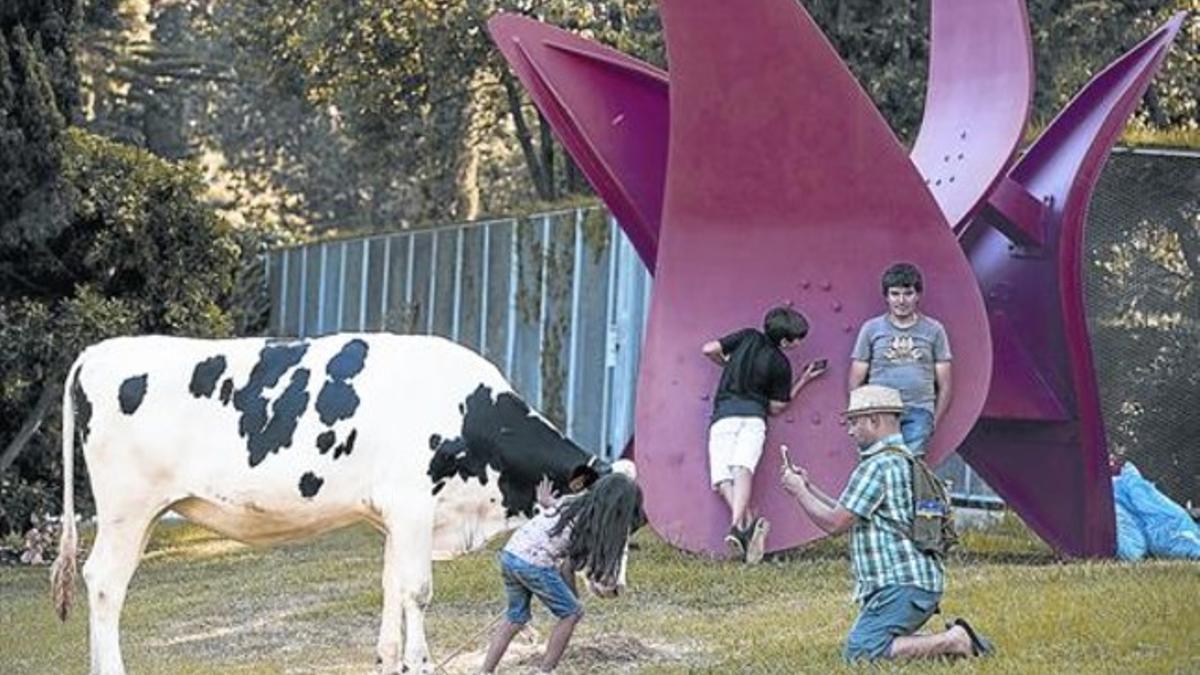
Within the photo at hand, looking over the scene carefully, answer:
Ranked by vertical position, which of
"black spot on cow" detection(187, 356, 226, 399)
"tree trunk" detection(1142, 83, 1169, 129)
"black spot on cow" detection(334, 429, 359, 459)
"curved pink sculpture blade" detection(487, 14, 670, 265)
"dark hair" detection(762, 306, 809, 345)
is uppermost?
"tree trunk" detection(1142, 83, 1169, 129)

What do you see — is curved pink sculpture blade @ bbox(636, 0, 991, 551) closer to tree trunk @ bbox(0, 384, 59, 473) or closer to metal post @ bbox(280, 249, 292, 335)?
tree trunk @ bbox(0, 384, 59, 473)

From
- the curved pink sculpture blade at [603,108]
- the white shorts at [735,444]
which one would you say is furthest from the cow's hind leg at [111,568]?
the curved pink sculpture blade at [603,108]

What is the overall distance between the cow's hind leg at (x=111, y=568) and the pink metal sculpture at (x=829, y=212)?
4.76 meters

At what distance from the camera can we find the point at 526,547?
999 cm

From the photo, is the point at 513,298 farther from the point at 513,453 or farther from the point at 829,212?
the point at 513,453

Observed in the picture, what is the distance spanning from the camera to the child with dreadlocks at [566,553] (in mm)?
9812

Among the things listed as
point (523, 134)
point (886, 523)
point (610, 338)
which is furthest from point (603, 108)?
point (523, 134)

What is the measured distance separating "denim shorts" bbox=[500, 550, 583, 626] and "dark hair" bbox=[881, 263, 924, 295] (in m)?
3.45

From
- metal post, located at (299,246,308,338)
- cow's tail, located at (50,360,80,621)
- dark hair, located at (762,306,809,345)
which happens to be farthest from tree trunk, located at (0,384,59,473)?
metal post, located at (299,246,308,338)

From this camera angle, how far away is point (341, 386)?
10500mm

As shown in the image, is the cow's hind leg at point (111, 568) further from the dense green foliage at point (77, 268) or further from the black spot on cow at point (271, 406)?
the dense green foliage at point (77, 268)

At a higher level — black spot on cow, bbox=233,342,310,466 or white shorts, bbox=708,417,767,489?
black spot on cow, bbox=233,342,310,466

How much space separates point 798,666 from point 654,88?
7.00 meters

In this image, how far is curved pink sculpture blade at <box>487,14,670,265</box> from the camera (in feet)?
51.9
